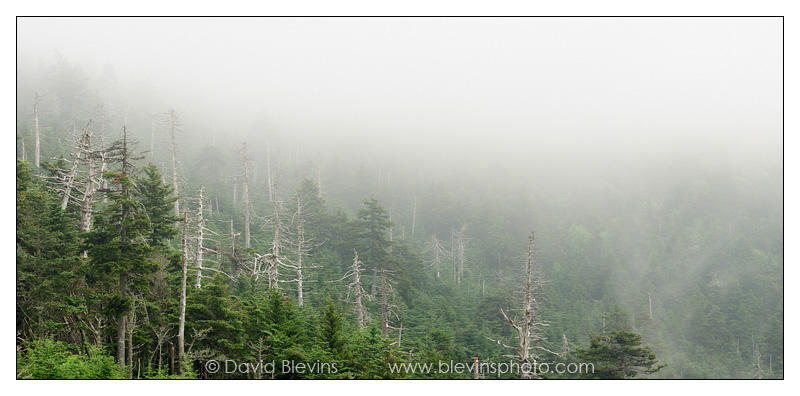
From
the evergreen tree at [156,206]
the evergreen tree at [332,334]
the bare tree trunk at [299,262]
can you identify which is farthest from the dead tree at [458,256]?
the evergreen tree at [156,206]

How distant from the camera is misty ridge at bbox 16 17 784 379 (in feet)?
53.8

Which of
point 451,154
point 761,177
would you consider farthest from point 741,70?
point 451,154

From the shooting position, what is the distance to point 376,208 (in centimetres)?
3375

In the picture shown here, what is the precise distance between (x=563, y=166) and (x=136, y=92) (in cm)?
8731

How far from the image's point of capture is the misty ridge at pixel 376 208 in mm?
16391

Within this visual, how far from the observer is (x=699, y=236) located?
57.4 metres

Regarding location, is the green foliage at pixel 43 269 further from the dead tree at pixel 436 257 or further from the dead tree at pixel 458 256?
the dead tree at pixel 458 256

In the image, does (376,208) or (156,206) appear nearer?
(156,206)

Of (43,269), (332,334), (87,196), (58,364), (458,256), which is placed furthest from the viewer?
(458,256)

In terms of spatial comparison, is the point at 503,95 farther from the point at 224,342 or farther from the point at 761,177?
the point at 224,342

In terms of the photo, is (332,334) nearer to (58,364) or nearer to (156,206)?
(58,364)

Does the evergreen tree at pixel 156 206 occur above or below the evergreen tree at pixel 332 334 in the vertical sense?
above

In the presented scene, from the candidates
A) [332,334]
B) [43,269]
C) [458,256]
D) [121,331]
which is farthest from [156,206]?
[458,256]

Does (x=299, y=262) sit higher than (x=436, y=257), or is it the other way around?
(x=299, y=262)
